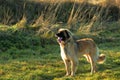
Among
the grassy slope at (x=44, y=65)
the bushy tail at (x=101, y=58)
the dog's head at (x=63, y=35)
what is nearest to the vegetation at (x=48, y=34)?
the grassy slope at (x=44, y=65)

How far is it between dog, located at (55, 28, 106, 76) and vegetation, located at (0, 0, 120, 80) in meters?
0.30

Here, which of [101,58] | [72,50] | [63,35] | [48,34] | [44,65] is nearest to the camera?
[63,35]

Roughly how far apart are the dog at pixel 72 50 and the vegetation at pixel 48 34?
0.30m

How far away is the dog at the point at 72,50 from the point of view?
11.3 meters

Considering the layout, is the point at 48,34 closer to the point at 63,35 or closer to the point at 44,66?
the point at 44,66

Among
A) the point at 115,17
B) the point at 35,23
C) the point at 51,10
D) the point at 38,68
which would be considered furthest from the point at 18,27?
the point at 115,17

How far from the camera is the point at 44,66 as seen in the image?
496 inches

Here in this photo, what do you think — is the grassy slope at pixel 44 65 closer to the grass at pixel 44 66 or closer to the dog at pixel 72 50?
the grass at pixel 44 66

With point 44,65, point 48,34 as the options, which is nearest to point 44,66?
point 44,65

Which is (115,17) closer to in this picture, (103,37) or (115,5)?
(115,5)

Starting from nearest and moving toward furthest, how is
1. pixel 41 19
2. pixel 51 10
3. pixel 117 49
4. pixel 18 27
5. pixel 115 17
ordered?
pixel 117 49 → pixel 18 27 → pixel 41 19 → pixel 51 10 → pixel 115 17

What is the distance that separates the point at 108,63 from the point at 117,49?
2.36 m

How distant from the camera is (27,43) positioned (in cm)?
1558

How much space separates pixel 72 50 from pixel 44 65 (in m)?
1.53
